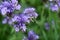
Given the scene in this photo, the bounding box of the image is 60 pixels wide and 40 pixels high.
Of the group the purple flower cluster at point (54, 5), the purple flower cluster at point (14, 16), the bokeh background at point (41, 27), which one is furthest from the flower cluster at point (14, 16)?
the purple flower cluster at point (54, 5)

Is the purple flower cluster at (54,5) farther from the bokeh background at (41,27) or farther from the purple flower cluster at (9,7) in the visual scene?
the purple flower cluster at (9,7)

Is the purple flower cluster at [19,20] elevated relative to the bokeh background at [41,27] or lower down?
elevated

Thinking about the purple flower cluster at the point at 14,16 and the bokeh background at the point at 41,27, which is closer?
the purple flower cluster at the point at 14,16

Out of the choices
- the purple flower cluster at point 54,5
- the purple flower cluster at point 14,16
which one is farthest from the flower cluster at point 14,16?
the purple flower cluster at point 54,5

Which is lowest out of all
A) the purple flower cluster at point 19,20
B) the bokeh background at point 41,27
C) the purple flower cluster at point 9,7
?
the bokeh background at point 41,27

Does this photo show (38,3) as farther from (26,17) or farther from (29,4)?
(26,17)

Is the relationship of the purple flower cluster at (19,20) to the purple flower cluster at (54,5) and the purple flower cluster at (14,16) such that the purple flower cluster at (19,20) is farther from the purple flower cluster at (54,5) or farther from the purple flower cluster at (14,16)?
the purple flower cluster at (54,5)

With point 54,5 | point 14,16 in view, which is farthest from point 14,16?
point 54,5

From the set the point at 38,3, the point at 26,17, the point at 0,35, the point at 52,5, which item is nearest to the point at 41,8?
the point at 38,3

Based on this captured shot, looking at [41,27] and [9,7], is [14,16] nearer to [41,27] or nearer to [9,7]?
[9,7]

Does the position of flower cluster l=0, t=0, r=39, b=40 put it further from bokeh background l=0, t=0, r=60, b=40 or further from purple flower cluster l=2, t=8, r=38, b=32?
bokeh background l=0, t=0, r=60, b=40
